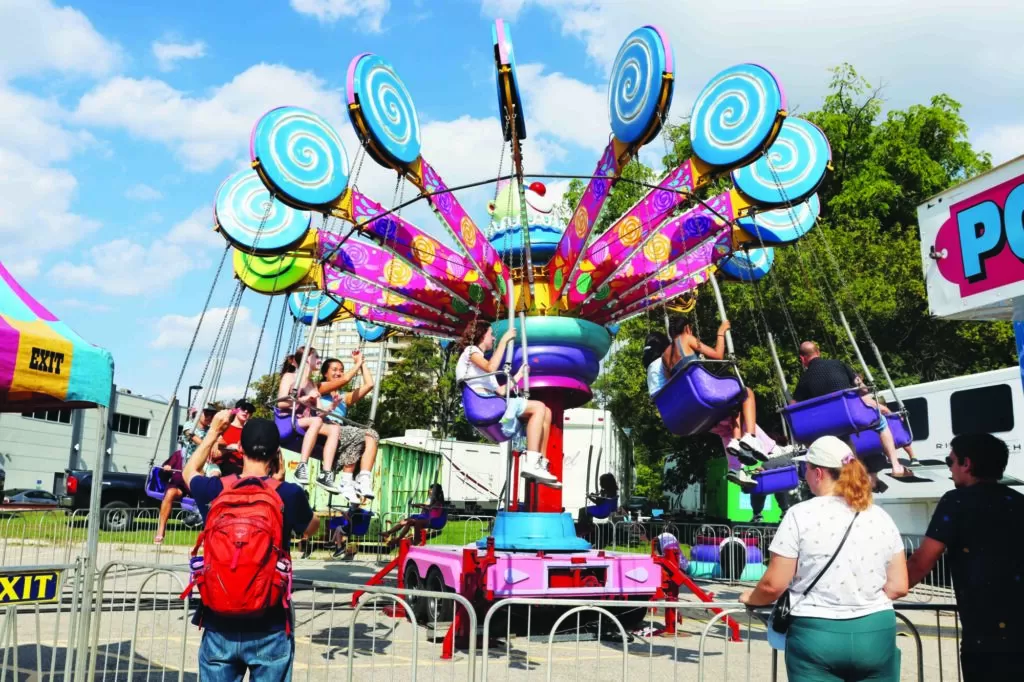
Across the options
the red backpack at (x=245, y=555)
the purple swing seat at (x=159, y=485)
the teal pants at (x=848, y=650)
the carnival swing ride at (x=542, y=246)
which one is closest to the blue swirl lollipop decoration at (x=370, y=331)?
the carnival swing ride at (x=542, y=246)

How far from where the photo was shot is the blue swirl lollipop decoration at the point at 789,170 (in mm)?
9289

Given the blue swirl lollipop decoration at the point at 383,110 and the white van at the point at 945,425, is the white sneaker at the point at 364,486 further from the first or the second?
the white van at the point at 945,425

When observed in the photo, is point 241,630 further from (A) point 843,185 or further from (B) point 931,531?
(A) point 843,185

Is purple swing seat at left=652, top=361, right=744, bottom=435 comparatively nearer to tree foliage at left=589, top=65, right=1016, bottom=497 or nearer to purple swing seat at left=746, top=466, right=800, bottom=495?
purple swing seat at left=746, top=466, right=800, bottom=495

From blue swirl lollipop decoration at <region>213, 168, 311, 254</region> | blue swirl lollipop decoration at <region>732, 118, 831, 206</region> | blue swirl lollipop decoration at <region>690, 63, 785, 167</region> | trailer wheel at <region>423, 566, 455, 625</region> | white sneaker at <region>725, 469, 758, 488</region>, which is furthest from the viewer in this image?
blue swirl lollipop decoration at <region>213, 168, 311, 254</region>

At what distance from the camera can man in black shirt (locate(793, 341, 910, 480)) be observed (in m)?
7.54

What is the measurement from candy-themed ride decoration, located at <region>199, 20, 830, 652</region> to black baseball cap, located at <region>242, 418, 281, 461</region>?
3.21 m

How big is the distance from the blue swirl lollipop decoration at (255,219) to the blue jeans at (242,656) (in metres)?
6.60

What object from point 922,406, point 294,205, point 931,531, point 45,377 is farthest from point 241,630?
point 922,406

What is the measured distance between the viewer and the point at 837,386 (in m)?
7.89

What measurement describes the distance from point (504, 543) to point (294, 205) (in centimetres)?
387

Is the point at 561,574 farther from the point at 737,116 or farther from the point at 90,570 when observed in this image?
the point at 737,116

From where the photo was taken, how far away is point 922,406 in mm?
14992

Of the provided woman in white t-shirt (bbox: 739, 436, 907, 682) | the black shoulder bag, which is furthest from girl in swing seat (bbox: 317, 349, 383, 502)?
woman in white t-shirt (bbox: 739, 436, 907, 682)
